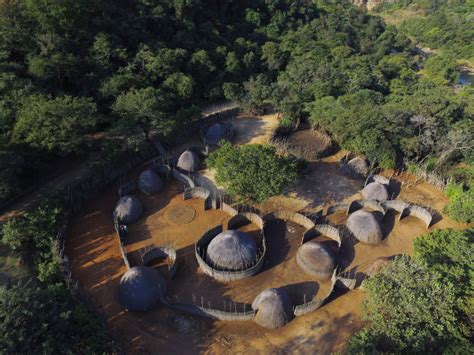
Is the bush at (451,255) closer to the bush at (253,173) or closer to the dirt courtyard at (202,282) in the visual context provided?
the dirt courtyard at (202,282)

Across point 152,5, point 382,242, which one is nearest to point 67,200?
point 382,242

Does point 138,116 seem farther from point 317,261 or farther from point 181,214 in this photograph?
point 317,261

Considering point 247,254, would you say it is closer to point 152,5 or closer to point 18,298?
point 18,298

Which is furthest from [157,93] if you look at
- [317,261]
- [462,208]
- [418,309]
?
[462,208]

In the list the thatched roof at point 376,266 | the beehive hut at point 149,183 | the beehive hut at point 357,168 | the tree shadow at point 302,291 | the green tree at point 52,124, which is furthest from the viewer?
the beehive hut at point 357,168

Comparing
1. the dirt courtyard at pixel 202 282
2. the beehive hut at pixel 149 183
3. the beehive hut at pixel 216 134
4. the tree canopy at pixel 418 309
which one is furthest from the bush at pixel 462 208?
the beehive hut at pixel 149 183

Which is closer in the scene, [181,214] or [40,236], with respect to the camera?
[40,236]
